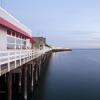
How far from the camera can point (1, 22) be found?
19.1 m

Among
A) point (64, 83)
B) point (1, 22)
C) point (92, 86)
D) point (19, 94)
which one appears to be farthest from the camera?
point (64, 83)

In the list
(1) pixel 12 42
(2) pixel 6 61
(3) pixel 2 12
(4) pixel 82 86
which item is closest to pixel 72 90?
(4) pixel 82 86

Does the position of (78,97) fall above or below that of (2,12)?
below

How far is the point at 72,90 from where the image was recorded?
3069 cm

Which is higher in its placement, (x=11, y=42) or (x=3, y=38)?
(x=3, y=38)

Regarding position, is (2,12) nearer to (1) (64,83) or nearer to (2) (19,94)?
(2) (19,94)

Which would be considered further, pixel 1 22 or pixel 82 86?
pixel 82 86

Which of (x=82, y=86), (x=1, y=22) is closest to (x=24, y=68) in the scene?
(x=1, y=22)

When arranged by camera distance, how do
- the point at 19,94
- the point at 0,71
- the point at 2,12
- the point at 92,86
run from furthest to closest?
the point at 92,86
the point at 19,94
the point at 2,12
the point at 0,71

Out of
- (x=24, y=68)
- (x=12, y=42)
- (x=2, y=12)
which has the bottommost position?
(x=24, y=68)

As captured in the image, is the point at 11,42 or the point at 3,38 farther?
the point at 11,42

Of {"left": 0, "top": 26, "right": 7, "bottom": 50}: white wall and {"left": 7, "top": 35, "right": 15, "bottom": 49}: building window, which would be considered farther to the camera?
{"left": 7, "top": 35, "right": 15, "bottom": 49}: building window

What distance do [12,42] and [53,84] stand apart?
36.8 feet

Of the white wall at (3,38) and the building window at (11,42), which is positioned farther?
the building window at (11,42)
